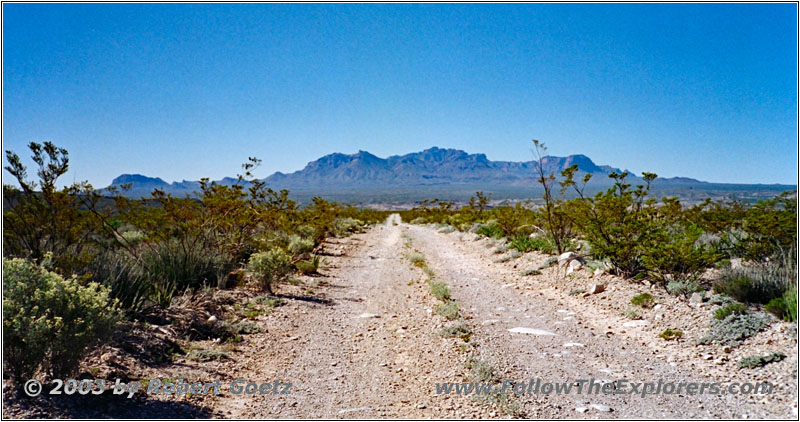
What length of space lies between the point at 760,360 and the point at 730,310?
4.15 feet

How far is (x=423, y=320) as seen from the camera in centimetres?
700

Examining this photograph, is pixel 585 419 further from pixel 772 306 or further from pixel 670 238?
pixel 670 238

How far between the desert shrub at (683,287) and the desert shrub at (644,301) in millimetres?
342

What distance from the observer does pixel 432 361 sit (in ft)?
16.9

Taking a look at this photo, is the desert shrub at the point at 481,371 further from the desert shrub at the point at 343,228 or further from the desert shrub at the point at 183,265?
the desert shrub at the point at 343,228

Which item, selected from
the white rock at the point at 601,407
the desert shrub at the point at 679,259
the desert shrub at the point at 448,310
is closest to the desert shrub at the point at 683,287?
the desert shrub at the point at 679,259

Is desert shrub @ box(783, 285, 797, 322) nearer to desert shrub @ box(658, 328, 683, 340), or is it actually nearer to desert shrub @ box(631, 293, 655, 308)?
desert shrub @ box(658, 328, 683, 340)

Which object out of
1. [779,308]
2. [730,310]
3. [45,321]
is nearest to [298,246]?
[45,321]

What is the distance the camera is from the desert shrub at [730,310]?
18.3 ft

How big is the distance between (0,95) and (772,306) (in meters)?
7.95

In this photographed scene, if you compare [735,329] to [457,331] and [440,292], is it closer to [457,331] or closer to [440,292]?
[457,331]

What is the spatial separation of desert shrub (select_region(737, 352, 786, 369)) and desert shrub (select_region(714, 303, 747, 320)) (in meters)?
1.11

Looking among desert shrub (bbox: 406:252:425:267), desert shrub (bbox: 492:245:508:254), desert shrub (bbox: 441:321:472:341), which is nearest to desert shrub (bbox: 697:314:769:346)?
desert shrub (bbox: 441:321:472:341)

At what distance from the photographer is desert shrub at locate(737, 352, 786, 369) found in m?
4.48
